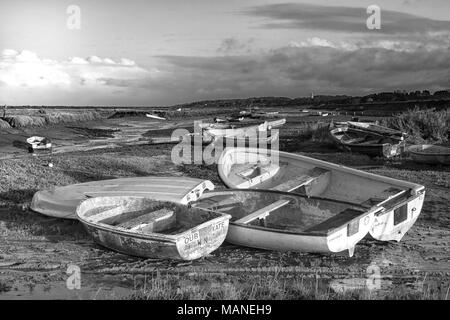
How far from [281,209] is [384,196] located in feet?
6.24

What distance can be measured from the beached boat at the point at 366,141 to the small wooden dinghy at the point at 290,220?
10.3 m

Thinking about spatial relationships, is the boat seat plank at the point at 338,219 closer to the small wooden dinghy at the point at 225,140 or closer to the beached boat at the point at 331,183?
the beached boat at the point at 331,183

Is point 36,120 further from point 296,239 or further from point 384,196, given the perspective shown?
point 296,239

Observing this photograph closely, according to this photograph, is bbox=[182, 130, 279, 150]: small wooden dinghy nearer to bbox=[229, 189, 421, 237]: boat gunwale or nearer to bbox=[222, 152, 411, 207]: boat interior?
bbox=[222, 152, 411, 207]: boat interior

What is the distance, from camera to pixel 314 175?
11242 millimetres

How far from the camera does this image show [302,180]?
11.0 metres

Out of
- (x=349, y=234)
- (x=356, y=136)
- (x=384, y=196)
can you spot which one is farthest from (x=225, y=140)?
(x=349, y=234)

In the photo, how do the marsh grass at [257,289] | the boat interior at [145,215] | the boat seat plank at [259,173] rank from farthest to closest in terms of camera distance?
the boat seat plank at [259,173]
the boat interior at [145,215]
the marsh grass at [257,289]

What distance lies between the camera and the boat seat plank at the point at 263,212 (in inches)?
341

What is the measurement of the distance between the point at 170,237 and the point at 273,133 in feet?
69.6

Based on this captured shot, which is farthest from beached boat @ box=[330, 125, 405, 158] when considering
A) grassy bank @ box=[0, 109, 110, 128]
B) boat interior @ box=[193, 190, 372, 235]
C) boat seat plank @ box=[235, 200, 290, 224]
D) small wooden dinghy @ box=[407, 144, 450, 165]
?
grassy bank @ box=[0, 109, 110, 128]

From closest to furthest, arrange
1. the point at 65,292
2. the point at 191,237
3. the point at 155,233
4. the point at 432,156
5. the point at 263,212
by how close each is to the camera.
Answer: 1. the point at 65,292
2. the point at 191,237
3. the point at 155,233
4. the point at 263,212
5. the point at 432,156

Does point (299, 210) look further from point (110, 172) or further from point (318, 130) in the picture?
point (318, 130)

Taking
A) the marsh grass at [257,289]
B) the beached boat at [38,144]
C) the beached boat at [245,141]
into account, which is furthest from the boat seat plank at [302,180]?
the beached boat at [38,144]
